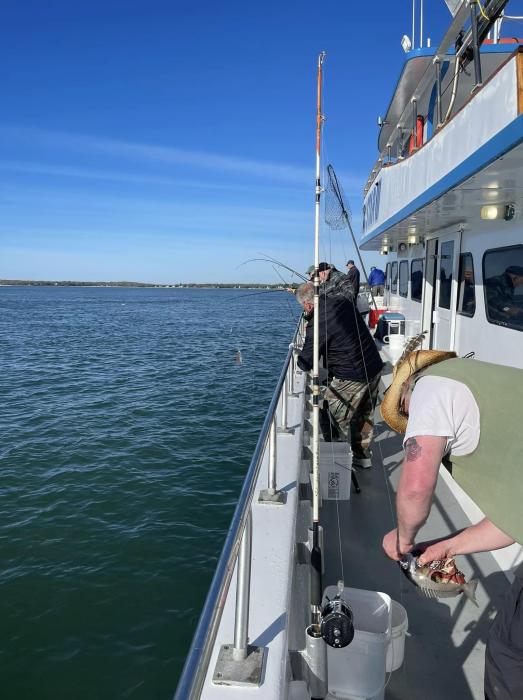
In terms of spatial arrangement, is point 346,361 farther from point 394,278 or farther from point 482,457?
point 394,278

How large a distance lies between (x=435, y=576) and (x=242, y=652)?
807 millimetres

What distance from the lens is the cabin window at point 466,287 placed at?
19.2ft

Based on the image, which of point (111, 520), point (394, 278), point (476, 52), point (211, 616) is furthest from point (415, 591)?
point (394, 278)

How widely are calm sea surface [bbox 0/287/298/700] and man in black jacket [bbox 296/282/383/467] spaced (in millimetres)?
2623

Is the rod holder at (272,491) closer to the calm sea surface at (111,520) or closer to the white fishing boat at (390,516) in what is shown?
the white fishing boat at (390,516)

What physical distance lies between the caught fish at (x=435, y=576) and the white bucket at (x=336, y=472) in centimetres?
223

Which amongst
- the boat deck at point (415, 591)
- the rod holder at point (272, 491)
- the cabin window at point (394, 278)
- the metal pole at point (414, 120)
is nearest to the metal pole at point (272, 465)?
the rod holder at point (272, 491)

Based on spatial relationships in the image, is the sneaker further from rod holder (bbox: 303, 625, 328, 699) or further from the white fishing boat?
rod holder (bbox: 303, 625, 328, 699)

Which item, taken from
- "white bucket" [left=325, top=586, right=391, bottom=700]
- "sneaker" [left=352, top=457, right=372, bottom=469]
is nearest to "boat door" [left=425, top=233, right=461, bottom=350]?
"sneaker" [left=352, top=457, right=372, bottom=469]

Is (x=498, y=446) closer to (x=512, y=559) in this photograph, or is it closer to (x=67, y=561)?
(x=512, y=559)

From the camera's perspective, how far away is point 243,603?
1.71m

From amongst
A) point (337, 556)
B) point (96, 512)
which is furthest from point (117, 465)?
point (337, 556)

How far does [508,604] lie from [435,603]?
4.91 feet

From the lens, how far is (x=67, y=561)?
609cm
